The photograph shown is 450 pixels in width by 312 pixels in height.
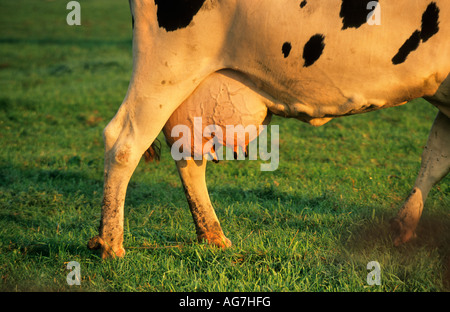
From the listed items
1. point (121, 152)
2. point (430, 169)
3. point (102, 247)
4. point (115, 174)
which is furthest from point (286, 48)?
point (102, 247)

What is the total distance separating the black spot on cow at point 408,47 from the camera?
10.3 ft

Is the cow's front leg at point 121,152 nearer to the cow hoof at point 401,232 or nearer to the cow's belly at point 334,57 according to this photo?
the cow's belly at point 334,57

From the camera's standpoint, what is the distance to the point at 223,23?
134 inches

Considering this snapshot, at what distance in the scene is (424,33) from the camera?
123 inches

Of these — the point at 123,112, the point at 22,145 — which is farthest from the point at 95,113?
the point at 123,112

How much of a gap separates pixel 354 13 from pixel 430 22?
0.43 metres

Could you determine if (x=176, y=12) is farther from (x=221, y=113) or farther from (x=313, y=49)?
Result: (x=313, y=49)

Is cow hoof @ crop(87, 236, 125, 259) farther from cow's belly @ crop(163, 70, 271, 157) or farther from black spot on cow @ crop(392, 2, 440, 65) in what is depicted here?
Result: black spot on cow @ crop(392, 2, 440, 65)

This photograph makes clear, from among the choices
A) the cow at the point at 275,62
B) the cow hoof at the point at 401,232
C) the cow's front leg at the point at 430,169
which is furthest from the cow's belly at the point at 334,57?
the cow hoof at the point at 401,232

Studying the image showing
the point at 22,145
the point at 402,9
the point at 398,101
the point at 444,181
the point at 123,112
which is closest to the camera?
the point at 402,9

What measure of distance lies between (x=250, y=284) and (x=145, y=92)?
1.38 m

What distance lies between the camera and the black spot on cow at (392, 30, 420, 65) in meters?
3.14

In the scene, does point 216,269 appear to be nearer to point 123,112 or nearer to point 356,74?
point 123,112

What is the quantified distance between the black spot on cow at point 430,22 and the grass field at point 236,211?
1.38 meters
